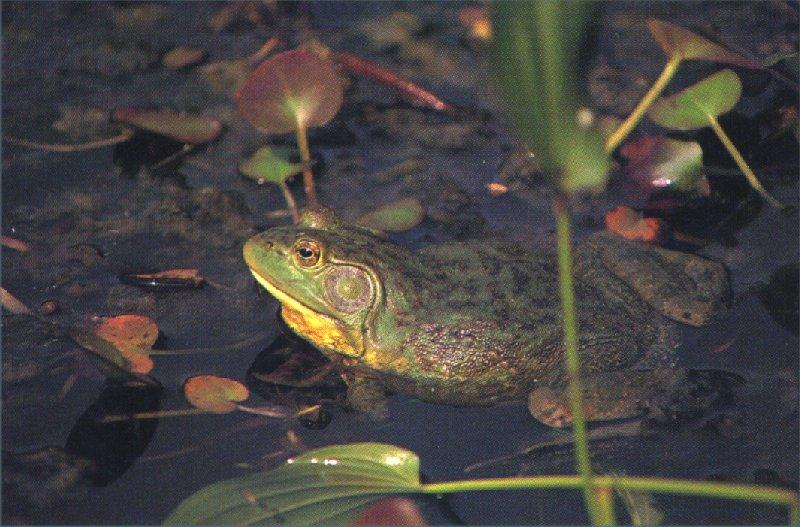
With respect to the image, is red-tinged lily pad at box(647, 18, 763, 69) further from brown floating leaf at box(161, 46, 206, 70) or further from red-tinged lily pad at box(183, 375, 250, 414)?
brown floating leaf at box(161, 46, 206, 70)

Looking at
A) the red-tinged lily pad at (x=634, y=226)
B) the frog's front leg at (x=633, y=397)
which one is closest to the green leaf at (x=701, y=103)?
the red-tinged lily pad at (x=634, y=226)

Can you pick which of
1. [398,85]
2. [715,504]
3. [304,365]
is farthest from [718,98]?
[304,365]

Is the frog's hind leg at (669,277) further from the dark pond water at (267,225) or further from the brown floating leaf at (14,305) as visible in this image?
the brown floating leaf at (14,305)

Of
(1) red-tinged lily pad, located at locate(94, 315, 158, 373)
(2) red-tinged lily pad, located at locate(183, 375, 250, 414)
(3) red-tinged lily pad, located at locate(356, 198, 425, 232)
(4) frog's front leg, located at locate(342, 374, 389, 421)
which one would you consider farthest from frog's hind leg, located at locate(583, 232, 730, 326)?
(1) red-tinged lily pad, located at locate(94, 315, 158, 373)

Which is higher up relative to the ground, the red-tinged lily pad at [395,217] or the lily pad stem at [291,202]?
the red-tinged lily pad at [395,217]

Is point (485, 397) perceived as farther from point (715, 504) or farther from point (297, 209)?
point (297, 209)

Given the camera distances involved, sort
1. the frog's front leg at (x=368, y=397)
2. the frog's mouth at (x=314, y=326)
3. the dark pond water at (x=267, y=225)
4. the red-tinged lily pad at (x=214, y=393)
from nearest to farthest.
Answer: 1. the dark pond water at (x=267, y=225)
2. the red-tinged lily pad at (x=214, y=393)
3. the frog's front leg at (x=368, y=397)
4. the frog's mouth at (x=314, y=326)

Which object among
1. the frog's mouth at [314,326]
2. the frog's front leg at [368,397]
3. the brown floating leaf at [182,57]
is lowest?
the frog's front leg at [368,397]
